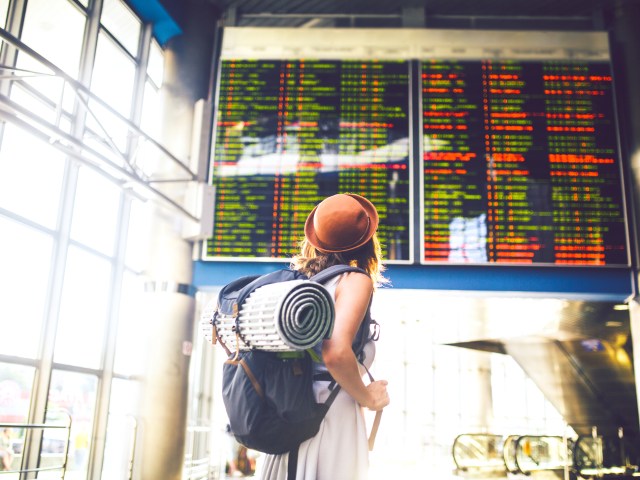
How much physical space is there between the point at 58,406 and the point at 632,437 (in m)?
9.10

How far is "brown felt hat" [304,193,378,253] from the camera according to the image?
5.13ft

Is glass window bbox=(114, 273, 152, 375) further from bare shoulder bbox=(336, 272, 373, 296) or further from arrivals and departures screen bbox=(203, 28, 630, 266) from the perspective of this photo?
bare shoulder bbox=(336, 272, 373, 296)

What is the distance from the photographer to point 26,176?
530cm

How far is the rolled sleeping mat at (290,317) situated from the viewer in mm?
1237

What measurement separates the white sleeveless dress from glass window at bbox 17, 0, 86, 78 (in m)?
4.94

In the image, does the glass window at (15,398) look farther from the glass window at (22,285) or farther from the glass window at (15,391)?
the glass window at (22,285)

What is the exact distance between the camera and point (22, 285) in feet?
17.5

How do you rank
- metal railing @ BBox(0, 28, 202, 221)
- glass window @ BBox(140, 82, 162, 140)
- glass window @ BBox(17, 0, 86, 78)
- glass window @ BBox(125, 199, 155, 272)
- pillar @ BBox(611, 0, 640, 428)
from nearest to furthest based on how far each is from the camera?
metal railing @ BBox(0, 28, 202, 221), glass window @ BBox(17, 0, 86, 78), pillar @ BBox(611, 0, 640, 428), glass window @ BBox(125, 199, 155, 272), glass window @ BBox(140, 82, 162, 140)

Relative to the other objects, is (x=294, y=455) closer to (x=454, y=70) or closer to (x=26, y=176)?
(x=26, y=176)

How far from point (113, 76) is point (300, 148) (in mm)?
2367

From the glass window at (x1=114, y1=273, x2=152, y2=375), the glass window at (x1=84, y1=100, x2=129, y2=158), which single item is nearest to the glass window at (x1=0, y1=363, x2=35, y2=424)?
the glass window at (x1=114, y1=273, x2=152, y2=375)

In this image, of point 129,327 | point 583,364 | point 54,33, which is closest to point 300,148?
point 54,33

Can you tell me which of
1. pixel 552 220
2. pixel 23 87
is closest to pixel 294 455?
pixel 23 87

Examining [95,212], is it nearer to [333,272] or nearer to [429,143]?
[429,143]
